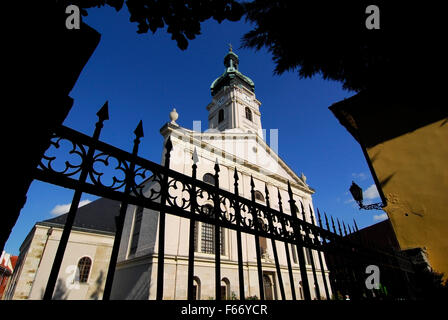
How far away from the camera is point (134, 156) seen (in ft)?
6.64

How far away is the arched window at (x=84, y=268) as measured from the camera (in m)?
15.1

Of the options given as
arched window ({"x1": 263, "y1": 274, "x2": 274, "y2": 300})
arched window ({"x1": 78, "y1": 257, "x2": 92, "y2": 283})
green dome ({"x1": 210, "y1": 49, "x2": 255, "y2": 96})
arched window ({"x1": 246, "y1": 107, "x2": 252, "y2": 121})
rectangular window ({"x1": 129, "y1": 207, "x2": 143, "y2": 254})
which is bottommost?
arched window ({"x1": 263, "y1": 274, "x2": 274, "y2": 300})

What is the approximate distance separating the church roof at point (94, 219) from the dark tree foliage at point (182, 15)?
716 inches

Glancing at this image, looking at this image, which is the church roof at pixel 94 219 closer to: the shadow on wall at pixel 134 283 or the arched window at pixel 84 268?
the arched window at pixel 84 268

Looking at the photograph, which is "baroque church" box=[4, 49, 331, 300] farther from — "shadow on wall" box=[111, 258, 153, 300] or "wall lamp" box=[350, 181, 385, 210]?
"wall lamp" box=[350, 181, 385, 210]

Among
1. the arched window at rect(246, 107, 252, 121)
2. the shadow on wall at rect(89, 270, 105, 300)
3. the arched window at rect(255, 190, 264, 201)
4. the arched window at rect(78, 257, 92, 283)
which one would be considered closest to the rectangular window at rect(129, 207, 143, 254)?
the shadow on wall at rect(89, 270, 105, 300)

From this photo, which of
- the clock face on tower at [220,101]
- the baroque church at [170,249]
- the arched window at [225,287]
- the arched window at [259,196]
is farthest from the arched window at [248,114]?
the arched window at [225,287]

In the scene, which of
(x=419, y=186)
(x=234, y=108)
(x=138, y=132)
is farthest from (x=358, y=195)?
(x=234, y=108)

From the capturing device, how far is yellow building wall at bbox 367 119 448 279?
4.43m

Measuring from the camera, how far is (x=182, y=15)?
6.07ft

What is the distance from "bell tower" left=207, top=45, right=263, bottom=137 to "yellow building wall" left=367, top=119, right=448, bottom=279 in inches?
744

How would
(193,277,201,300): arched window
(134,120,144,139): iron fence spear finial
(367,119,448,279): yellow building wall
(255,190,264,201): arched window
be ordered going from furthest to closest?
1. (255,190,264,201): arched window
2. (193,277,201,300): arched window
3. (367,119,448,279): yellow building wall
4. (134,120,144,139): iron fence spear finial

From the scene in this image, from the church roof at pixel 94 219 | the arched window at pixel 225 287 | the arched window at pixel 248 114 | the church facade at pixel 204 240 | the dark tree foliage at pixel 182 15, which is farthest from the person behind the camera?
the arched window at pixel 248 114
